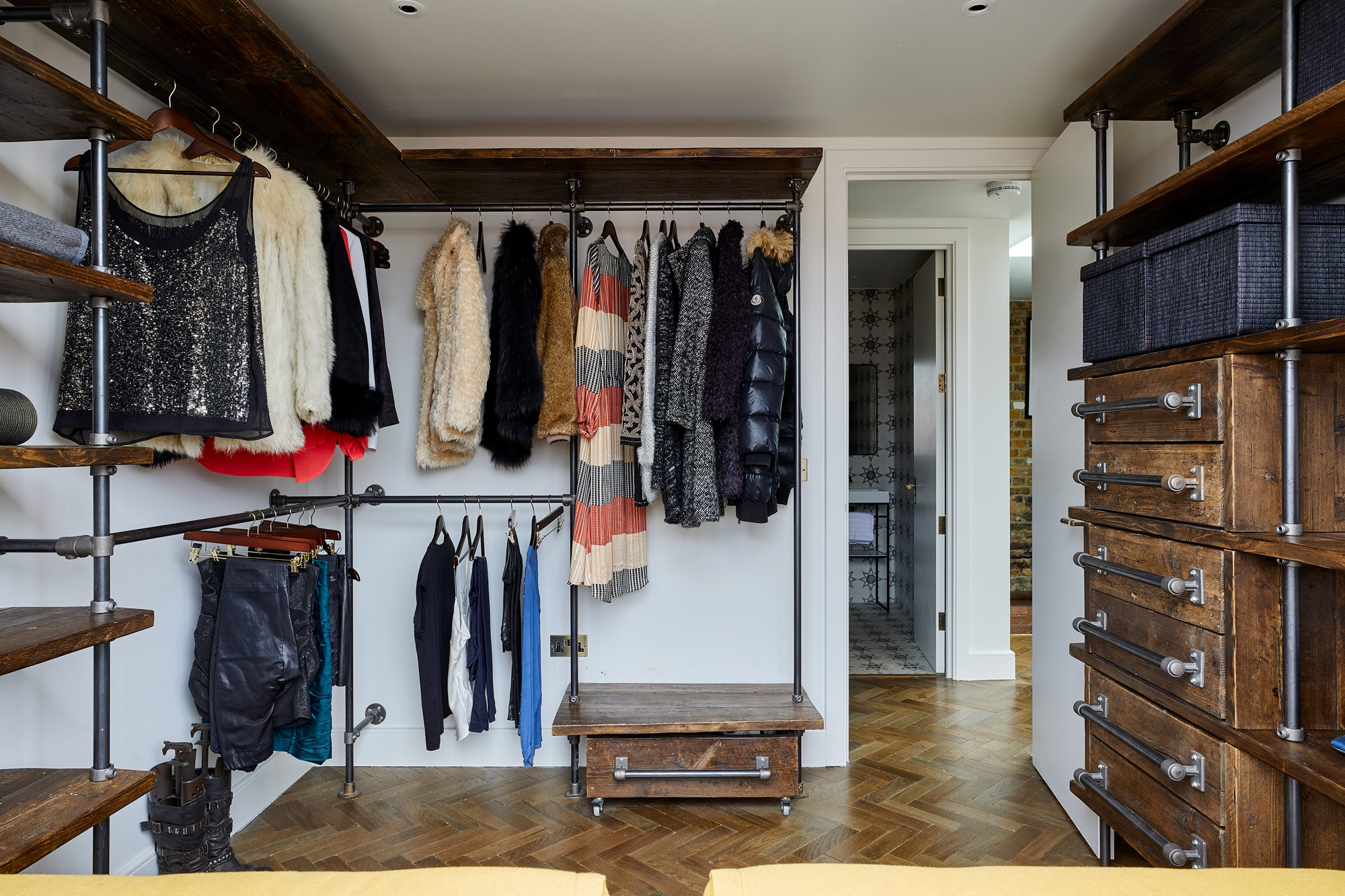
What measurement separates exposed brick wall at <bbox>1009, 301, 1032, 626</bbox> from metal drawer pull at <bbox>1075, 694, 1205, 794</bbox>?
3.86 m

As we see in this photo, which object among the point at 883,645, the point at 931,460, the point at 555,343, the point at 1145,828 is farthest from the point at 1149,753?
the point at 883,645

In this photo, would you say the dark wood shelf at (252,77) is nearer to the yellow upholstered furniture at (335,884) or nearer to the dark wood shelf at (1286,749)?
the yellow upholstered furniture at (335,884)

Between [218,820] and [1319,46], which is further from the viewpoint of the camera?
[218,820]

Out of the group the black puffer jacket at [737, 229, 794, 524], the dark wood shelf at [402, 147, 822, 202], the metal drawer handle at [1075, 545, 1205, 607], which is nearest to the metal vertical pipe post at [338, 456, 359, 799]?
the dark wood shelf at [402, 147, 822, 202]

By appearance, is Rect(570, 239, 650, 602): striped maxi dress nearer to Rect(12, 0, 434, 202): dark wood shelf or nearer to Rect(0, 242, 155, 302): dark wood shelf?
Rect(12, 0, 434, 202): dark wood shelf

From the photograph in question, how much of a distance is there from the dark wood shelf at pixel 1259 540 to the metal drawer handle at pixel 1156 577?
0.08 metres

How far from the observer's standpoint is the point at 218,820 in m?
2.09

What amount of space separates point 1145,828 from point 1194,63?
1.84 meters

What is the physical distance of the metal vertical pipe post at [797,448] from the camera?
8.64 feet

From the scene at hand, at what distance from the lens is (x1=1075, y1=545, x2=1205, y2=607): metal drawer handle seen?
153 cm

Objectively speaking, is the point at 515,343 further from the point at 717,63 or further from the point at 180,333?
the point at 717,63

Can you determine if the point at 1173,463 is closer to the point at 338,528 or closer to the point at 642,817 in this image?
the point at 642,817

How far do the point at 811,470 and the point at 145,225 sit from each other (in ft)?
7.28

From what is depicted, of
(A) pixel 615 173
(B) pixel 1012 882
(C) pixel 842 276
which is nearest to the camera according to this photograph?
(B) pixel 1012 882
